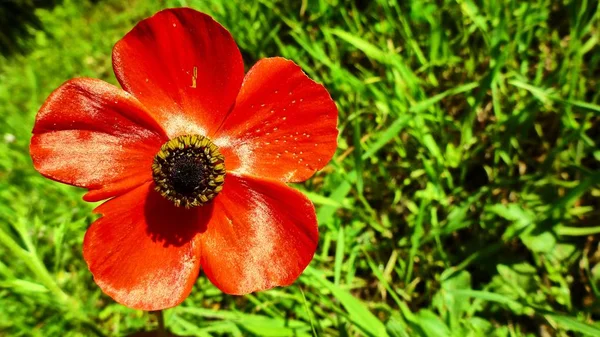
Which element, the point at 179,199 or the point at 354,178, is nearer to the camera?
the point at 179,199

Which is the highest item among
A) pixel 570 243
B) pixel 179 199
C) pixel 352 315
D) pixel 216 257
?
pixel 179 199

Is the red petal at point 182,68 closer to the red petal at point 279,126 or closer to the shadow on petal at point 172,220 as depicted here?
the red petal at point 279,126

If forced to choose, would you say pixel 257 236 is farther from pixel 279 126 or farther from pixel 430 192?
pixel 430 192

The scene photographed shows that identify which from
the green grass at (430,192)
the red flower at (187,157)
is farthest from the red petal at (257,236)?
the green grass at (430,192)

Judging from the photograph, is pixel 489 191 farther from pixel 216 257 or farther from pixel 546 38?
pixel 216 257

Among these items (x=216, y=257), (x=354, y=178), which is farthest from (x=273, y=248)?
(x=354, y=178)

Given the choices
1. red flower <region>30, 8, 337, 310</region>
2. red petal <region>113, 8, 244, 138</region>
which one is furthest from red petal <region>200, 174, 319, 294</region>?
red petal <region>113, 8, 244, 138</region>

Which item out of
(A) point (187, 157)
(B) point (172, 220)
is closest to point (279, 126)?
(A) point (187, 157)
